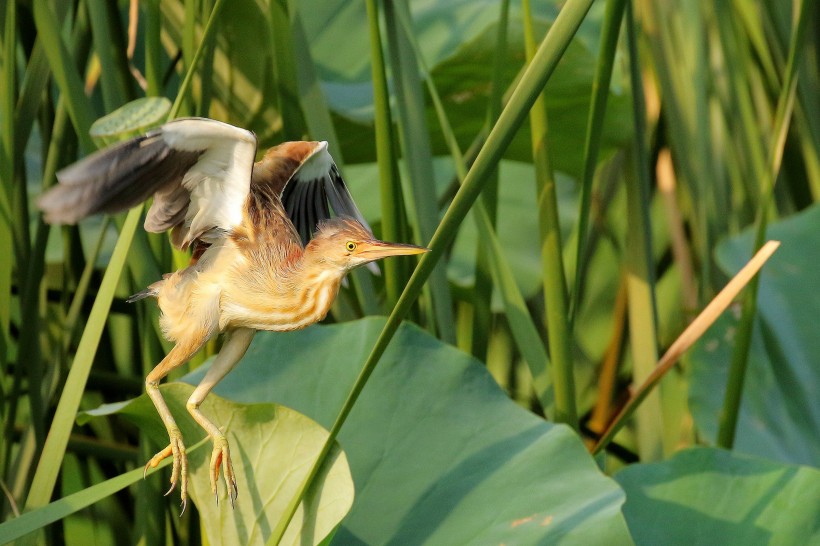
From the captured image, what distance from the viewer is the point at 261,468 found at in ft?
3.08

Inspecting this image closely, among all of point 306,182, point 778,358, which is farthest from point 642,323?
point 306,182

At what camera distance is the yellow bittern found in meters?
0.80

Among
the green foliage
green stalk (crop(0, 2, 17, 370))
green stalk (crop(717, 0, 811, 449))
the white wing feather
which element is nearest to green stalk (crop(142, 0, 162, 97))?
the green foliage

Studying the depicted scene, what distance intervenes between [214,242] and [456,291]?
0.84 metres

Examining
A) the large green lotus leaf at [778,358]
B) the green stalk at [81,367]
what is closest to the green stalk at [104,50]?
the green stalk at [81,367]

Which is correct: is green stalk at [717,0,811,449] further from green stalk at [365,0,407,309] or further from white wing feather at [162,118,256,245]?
white wing feather at [162,118,256,245]

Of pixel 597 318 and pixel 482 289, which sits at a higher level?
pixel 482 289

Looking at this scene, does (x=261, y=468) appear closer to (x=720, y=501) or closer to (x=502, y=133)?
(x=502, y=133)

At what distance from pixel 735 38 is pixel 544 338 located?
59 centimetres

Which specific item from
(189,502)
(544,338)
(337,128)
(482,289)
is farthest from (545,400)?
(337,128)

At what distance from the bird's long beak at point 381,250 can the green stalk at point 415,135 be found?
11.5 inches

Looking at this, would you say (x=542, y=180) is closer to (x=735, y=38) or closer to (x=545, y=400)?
(x=545, y=400)

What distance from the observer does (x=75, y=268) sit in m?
1.43

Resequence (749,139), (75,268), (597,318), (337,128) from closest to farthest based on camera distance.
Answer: (75,268) < (749,139) < (337,128) < (597,318)
